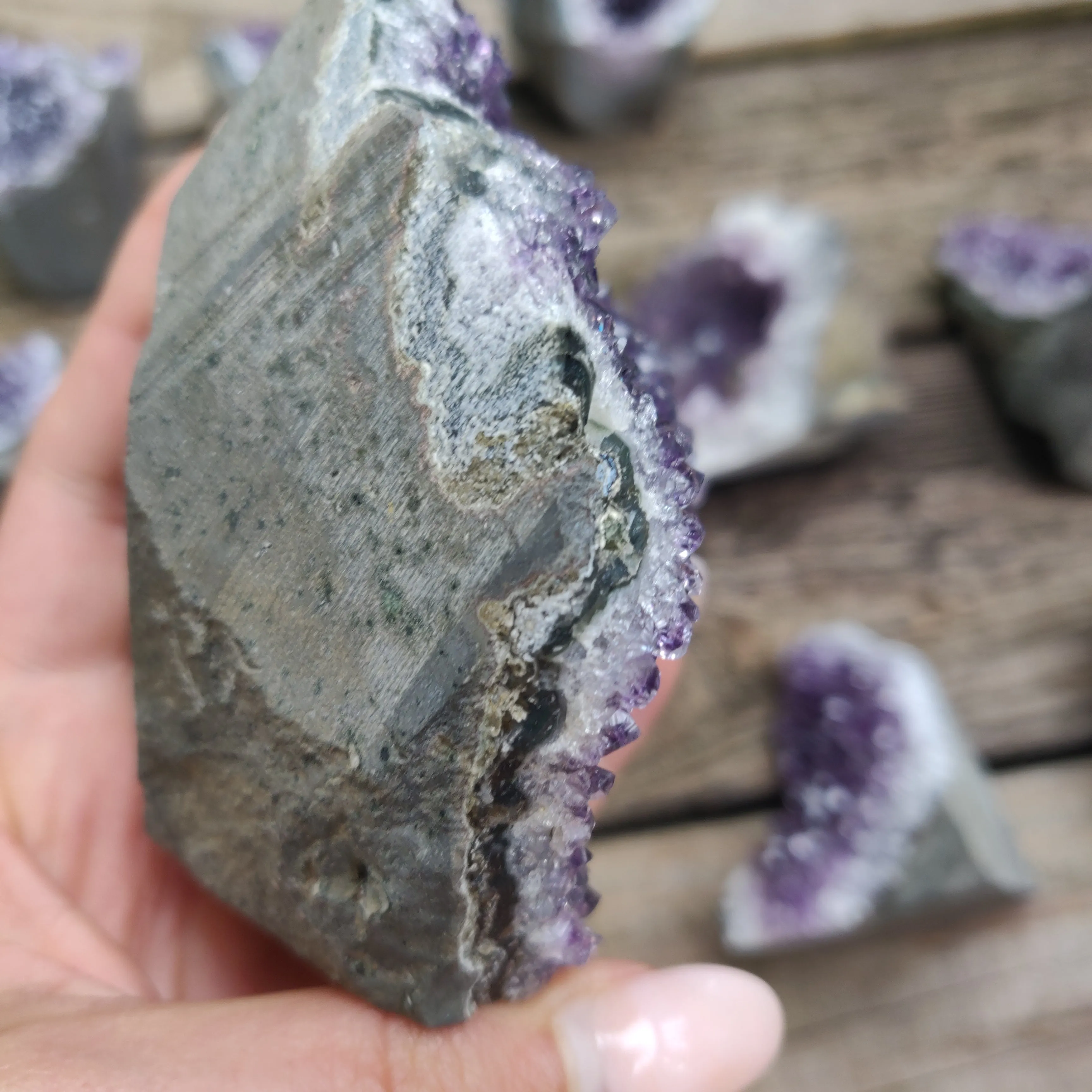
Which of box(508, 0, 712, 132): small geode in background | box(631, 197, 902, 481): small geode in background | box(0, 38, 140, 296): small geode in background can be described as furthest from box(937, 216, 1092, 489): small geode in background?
box(0, 38, 140, 296): small geode in background

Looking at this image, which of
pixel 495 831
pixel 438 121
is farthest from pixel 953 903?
pixel 438 121

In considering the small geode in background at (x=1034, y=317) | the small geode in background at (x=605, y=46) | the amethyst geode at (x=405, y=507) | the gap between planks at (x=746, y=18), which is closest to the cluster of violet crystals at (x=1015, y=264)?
the small geode in background at (x=1034, y=317)

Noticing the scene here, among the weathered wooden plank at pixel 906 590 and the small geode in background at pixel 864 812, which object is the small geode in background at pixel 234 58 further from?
the small geode in background at pixel 864 812

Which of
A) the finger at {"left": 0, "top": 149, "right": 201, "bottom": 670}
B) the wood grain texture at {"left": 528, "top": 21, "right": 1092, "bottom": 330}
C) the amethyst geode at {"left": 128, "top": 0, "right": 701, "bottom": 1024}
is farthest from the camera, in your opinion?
the wood grain texture at {"left": 528, "top": 21, "right": 1092, "bottom": 330}

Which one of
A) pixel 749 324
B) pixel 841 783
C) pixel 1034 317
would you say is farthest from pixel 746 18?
pixel 841 783

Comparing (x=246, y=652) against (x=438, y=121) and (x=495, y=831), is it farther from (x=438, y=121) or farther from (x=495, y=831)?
(x=438, y=121)

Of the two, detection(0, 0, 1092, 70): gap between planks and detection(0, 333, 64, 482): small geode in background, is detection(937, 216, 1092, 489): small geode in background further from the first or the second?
detection(0, 333, 64, 482): small geode in background
